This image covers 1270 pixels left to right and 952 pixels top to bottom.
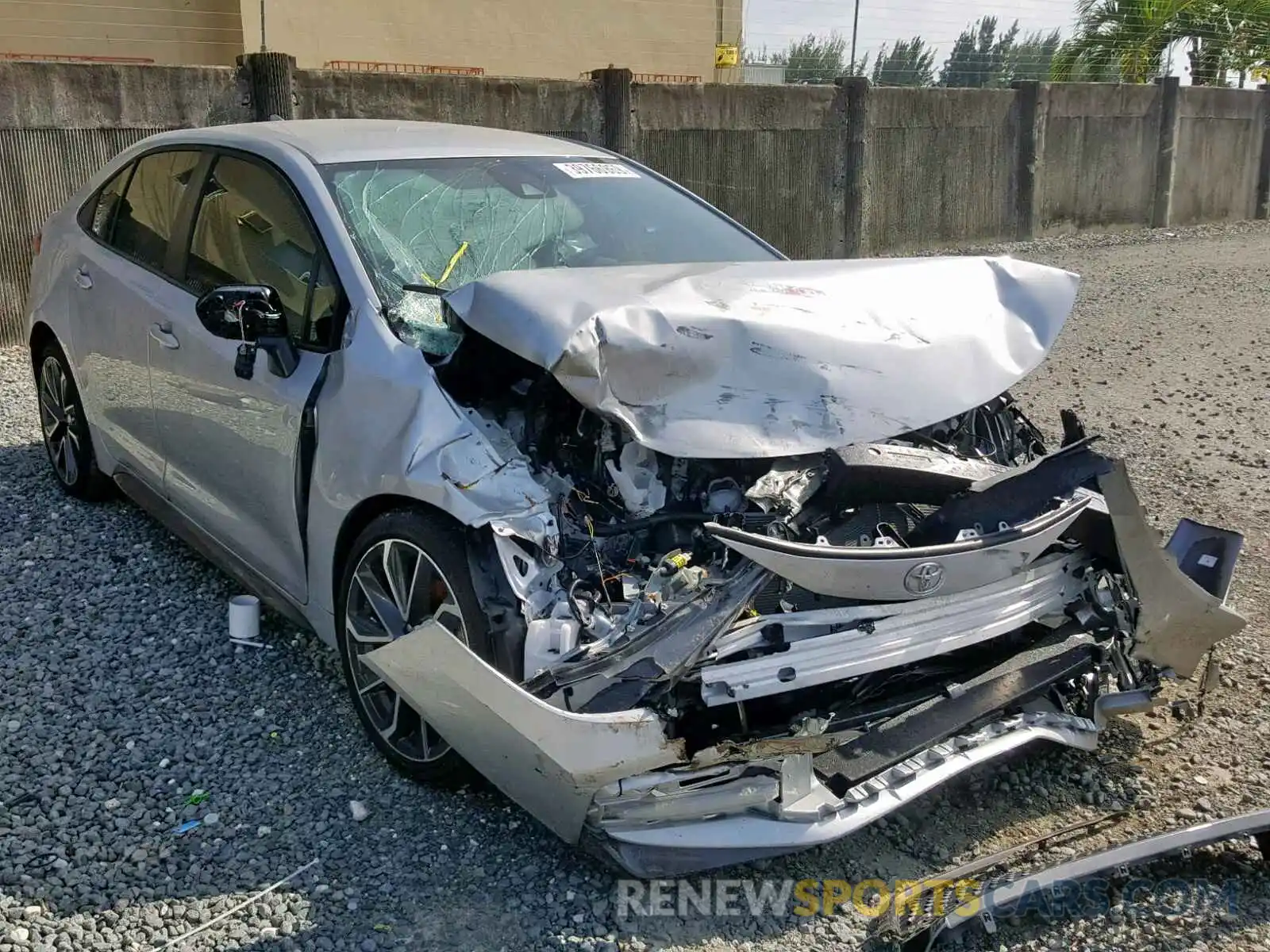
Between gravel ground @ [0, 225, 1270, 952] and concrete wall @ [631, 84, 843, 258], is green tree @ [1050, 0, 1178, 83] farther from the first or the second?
gravel ground @ [0, 225, 1270, 952]

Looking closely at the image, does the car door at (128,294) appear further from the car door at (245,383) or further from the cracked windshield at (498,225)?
the cracked windshield at (498,225)

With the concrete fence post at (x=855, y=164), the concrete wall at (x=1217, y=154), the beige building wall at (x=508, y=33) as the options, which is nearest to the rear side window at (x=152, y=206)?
the concrete fence post at (x=855, y=164)

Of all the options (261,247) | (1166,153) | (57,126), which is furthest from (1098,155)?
(261,247)

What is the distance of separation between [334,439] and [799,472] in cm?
134

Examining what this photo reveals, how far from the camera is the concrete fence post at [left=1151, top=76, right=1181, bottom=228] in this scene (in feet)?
55.1

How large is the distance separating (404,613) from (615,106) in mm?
8432

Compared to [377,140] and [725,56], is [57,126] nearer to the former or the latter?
[377,140]

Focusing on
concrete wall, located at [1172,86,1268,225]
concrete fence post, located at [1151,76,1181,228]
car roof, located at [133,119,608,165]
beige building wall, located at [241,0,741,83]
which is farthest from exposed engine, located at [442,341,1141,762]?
concrete wall, located at [1172,86,1268,225]

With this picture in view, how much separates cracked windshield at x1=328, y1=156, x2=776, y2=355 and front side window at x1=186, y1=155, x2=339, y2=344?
170 millimetres

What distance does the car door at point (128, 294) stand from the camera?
15.1 ft

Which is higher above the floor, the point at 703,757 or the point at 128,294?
the point at 128,294

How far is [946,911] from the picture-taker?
2.82 metres

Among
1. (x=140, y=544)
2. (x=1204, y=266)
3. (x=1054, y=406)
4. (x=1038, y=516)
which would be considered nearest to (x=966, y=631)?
(x=1038, y=516)

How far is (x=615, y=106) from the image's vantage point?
35.7 ft
